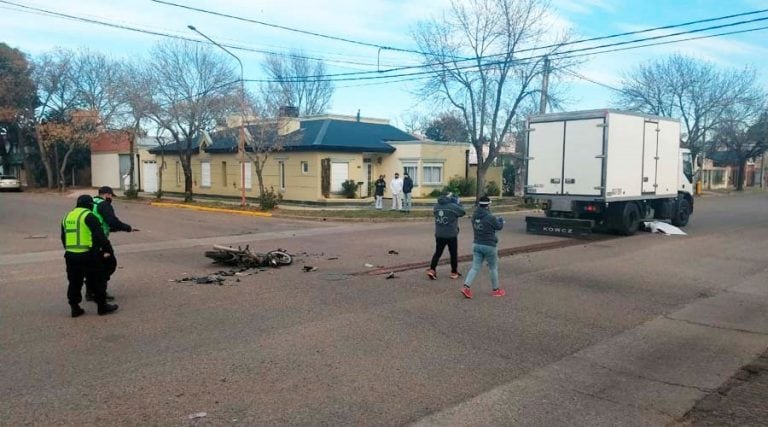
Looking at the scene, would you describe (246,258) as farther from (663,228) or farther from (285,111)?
(285,111)

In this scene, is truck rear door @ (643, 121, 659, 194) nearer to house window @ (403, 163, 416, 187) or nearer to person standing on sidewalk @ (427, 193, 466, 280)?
person standing on sidewalk @ (427, 193, 466, 280)

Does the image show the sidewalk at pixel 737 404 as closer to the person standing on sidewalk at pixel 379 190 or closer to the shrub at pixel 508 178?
the person standing on sidewalk at pixel 379 190

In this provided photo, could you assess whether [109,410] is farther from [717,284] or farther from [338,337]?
[717,284]

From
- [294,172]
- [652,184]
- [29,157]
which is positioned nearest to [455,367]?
[652,184]

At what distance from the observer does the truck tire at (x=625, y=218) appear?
18.0 metres

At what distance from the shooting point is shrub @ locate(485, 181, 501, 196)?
1512 inches

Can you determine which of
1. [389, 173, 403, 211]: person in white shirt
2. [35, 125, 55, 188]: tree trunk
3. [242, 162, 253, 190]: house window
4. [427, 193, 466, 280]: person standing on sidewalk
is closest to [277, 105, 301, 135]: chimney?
[242, 162, 253, 190]: house window

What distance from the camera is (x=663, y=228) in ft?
63.7

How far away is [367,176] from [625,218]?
1870 centimetres

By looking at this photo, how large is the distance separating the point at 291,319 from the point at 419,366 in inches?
94.5

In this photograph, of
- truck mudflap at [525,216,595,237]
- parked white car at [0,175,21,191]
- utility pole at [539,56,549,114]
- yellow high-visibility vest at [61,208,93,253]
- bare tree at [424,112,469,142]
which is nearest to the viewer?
yellow high-visibility vest at [61,208,93,253]

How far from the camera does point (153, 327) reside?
7.52m

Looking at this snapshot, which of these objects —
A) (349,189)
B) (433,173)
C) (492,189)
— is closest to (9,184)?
(349,189)

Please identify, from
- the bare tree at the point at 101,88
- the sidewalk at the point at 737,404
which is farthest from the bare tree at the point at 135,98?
the sidewalk at the point at 737,404
